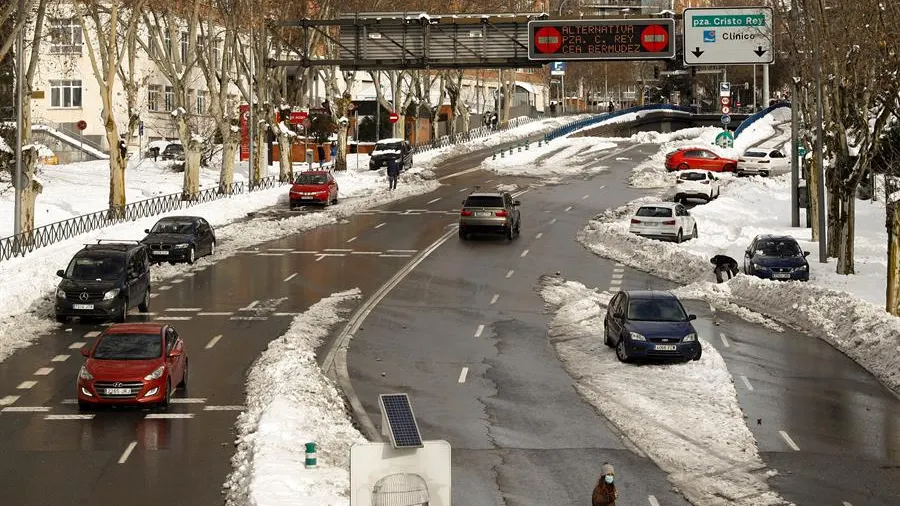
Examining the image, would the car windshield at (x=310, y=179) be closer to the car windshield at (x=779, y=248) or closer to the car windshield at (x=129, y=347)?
the car windshield at (x=779, y=248)

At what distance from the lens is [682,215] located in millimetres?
50781

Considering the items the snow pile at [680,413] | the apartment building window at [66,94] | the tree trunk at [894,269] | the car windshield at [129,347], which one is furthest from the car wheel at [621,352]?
the apartment building window at [66,94]

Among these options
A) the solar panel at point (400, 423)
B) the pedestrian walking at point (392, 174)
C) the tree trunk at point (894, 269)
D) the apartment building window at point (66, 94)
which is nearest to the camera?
the solar panel at point (400, 423)

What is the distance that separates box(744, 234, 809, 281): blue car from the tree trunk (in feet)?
21.1

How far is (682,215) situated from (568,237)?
4.45 metres

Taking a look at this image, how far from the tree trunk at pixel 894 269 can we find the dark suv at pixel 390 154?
49.0m

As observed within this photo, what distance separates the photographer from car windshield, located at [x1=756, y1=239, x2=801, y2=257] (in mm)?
41938

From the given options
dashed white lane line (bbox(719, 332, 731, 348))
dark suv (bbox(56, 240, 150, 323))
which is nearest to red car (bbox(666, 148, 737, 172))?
dashed white lane line (bbox(719, 332, 731, 348))

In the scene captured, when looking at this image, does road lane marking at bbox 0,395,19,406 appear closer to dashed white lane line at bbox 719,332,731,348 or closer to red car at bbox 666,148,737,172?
dashed white lane line at bbox 719,332,731,348

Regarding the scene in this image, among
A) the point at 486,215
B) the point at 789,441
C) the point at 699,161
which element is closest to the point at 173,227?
the point at 486,215

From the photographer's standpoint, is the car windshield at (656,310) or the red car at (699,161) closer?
the car windshield at (656,310)

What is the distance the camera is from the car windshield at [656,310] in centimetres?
2973

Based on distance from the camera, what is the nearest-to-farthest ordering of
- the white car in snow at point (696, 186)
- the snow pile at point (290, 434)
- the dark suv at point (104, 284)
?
the snow pile at point (290, 434)
the dark suv at point (104, 284)
the white car in snow at point (696, 186)

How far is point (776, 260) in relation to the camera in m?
41.3
